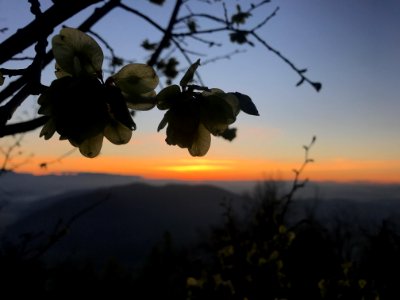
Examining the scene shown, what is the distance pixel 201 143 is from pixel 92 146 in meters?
0.24

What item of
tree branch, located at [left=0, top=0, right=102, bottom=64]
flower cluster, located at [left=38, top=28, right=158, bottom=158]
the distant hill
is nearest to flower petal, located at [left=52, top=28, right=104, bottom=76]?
flower cluster, located at [left=38, top=28, right=158, bottom=158]

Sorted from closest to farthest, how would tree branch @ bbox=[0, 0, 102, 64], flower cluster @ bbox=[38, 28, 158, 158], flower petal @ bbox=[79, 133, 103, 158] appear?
1. flower cluster @ bbox=[38, 28, 158, 158]
2. flower petal @ bbox=[79, 133, 103, 158]
3. tree branch @ bbox=[0, 0, 102, 64]

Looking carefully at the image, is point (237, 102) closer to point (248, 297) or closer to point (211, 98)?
point (211, 98)

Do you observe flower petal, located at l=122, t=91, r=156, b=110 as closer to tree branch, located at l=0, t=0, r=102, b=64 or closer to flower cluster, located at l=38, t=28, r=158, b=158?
flower cluster, located at l=38, t=28, r=158, b=158

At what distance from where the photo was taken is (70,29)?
0.68 m

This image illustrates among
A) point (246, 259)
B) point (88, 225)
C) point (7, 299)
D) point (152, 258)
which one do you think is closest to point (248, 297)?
point (246, 259)

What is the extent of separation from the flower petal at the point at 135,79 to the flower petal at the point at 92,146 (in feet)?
0.40

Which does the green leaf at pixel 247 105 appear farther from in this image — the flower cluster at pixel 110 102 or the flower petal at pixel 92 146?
the flower petal at pixel 92 146

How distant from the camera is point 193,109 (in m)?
0.74

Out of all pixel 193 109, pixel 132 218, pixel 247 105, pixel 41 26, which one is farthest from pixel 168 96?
pixel 132 218

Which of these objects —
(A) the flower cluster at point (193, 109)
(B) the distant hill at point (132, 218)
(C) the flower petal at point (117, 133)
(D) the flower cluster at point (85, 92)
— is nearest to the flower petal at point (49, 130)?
(D) the flower cluster at point (85, 92)

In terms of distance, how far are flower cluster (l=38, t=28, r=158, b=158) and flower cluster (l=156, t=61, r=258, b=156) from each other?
4 centimetres

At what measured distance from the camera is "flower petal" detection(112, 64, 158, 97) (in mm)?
704

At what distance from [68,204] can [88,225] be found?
2778 cm
